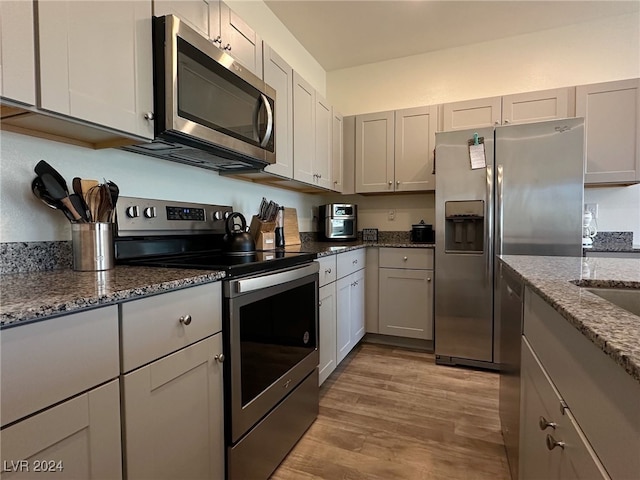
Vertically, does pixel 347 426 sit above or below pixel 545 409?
below

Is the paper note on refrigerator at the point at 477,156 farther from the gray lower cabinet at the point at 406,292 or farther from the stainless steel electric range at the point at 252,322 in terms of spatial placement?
the stainless steel electric range at the point at 252,322

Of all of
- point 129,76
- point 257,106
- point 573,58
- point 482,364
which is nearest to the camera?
point 129,76

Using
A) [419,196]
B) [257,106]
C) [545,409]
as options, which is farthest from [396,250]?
[545,409]

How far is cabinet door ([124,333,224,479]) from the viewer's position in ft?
2.90

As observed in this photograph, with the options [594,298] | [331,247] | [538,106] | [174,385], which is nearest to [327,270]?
[331,247]

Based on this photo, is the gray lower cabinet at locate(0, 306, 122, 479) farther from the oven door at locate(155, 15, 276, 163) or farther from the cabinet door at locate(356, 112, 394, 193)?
the cabinet door at locate(356, 112, 394, 193)

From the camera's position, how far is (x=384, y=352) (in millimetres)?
2904

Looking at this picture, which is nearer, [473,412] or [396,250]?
[473,412]

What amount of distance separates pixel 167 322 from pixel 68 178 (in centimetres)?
77

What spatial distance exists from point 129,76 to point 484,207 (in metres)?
2.34

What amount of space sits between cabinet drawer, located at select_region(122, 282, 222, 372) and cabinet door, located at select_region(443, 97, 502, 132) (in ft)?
8.64

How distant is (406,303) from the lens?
293cm

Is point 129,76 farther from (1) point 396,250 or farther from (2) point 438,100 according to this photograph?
(2) point 438,100

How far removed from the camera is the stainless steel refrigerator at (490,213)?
7.80ft
